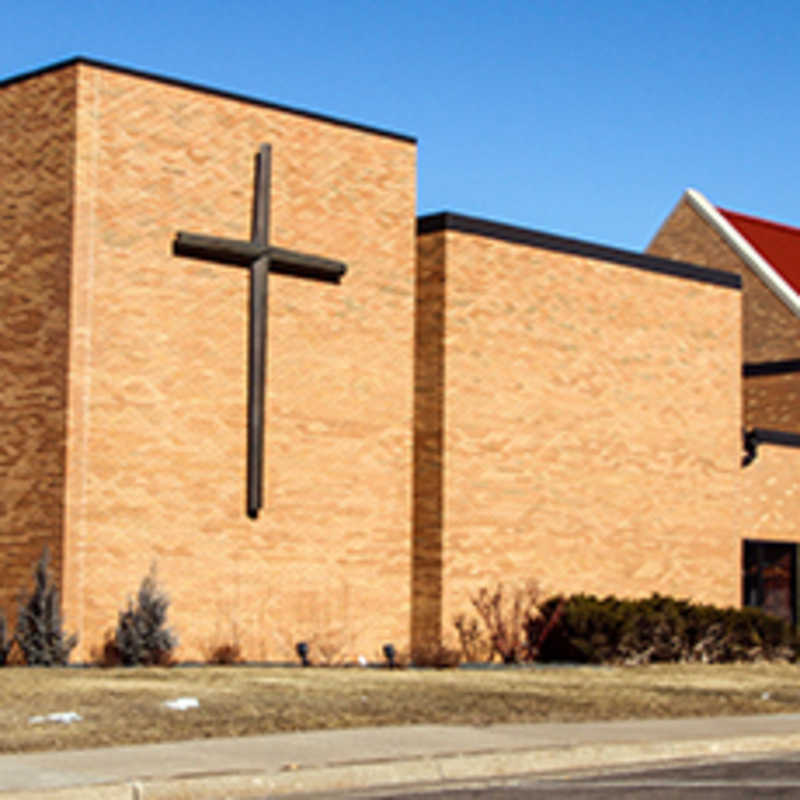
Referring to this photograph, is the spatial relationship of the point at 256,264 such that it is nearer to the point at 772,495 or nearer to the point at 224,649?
the point at 224,649

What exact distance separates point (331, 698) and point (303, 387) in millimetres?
6970

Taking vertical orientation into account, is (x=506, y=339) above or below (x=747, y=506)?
above

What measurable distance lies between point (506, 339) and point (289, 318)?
3.95 metres

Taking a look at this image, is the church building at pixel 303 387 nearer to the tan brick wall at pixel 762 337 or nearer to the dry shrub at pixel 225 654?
the dry shrub at pixel 225 654

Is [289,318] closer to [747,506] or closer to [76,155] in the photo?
[76,155]

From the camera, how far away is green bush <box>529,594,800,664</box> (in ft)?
78.7

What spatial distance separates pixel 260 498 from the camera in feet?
73.1

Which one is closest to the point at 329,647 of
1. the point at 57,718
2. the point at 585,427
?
the point at 585,427

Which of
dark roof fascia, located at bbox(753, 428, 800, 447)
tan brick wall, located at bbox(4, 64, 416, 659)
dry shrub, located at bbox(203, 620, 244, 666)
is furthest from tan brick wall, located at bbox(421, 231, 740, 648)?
dry shrub, located at bbox(203, 620, 244, 666)

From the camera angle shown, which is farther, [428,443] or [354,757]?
[428,443]

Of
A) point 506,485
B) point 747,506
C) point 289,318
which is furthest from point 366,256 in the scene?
point 747,506

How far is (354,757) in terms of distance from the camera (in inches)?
A: 489

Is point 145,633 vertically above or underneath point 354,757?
above

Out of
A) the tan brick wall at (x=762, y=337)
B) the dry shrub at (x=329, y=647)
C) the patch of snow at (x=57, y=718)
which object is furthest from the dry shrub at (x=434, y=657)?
the tan brick wall at (x=762, y=337)
